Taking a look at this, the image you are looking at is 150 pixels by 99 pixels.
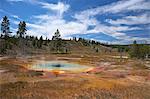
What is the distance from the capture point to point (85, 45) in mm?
199625

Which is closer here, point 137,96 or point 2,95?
point 2,95

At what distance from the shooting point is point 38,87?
2319 centimetres

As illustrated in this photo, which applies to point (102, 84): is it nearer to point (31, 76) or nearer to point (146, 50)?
point (31, 76)

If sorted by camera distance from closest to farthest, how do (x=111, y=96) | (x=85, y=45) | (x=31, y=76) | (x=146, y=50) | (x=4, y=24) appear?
(x=111, y=96), (x=31, y=76), (x=146, y=50), (x=4, y=24), (x=85, y=45)

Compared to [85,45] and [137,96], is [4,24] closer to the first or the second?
[137,96]

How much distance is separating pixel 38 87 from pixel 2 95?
15.2 ft

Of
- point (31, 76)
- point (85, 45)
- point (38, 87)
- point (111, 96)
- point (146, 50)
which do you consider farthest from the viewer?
point (85, 45)

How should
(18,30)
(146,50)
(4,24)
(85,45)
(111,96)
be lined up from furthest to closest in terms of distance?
(85,45) < (18,30) < (4,24) < (146,50) < (111,96)

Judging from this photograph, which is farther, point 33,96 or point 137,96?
point 137,96

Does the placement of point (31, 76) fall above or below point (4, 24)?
below

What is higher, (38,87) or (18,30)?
(18,30)

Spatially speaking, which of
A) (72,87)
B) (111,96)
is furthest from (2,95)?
(111,96)

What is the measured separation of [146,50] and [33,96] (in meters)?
79.6

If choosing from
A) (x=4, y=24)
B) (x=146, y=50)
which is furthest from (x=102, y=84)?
(x=4, y=24)
